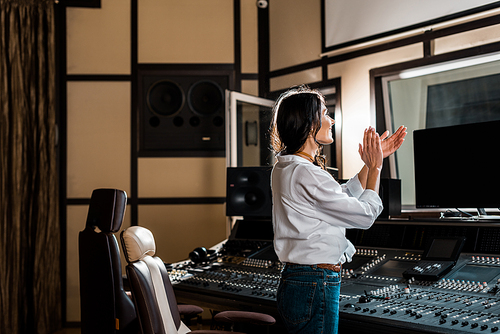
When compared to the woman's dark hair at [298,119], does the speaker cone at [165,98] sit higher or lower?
higher

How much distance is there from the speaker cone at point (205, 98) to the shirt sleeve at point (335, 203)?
2.83 m

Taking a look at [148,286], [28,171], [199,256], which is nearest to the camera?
[148,286]

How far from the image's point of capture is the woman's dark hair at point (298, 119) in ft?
5.26

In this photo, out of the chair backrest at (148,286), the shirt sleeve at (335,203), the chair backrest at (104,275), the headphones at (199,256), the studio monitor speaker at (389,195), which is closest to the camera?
the shirt sleeve at (335,203)

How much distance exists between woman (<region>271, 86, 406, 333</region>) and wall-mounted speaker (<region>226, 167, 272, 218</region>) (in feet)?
4.53

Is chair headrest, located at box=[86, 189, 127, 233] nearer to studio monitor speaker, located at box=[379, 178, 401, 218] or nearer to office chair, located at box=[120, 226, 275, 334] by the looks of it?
office chair, located at box=[120, 226, 275, 334]

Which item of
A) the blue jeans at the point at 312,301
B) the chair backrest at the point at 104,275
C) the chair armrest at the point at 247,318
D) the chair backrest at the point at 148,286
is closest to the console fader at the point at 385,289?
the chair armrest at the point at 247,318

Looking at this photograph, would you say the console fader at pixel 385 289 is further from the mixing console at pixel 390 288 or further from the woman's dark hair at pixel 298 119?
the woman's dark hair at pixel 298 119

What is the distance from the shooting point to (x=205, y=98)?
4262mm

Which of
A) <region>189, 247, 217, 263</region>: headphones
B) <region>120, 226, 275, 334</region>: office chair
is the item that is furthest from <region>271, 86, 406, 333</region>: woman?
<region>189, 247, 217, 263</region>: headphones

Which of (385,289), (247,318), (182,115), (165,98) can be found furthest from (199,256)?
(165,98)

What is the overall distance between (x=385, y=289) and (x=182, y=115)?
2767 mm

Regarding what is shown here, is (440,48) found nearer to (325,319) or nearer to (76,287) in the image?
(325,319)

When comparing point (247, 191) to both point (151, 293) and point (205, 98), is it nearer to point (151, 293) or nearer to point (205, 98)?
point (151, 293)
